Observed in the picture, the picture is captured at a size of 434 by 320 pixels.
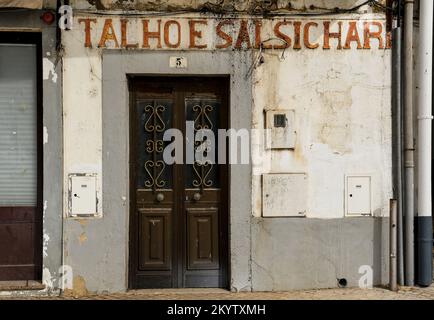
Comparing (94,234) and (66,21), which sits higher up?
(66,21)

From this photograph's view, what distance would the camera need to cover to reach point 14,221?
771 cm

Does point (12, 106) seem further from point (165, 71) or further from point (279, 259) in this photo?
point (279, 259)

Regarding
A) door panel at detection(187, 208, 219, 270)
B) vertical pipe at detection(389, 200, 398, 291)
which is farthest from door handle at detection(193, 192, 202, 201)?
vertical pipe at detection(389, 200, 398, 291)

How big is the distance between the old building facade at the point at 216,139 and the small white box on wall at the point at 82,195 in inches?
0.5

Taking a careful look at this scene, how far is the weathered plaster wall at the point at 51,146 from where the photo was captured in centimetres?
751

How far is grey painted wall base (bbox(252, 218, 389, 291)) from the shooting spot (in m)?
7.70

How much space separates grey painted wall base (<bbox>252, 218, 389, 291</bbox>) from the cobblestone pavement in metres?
0.16

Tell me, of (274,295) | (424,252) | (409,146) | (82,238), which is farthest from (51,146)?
(424,252)

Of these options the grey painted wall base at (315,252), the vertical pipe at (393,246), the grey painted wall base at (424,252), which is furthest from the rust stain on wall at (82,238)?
the grey painted wall base at (424,252)

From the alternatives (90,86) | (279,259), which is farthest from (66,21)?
(279,259)

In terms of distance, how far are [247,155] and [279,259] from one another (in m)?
1.36

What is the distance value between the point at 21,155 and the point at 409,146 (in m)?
4.87

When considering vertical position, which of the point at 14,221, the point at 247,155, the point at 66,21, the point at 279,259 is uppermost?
the point at 66,21

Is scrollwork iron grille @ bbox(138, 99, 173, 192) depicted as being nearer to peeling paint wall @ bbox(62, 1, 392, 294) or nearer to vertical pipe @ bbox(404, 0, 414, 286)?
peeling paint wall @ bbox(62, 1, 392, 294)
